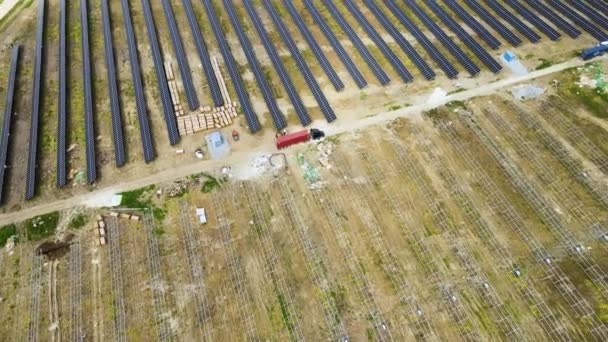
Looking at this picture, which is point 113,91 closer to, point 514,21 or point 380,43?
point 380,43

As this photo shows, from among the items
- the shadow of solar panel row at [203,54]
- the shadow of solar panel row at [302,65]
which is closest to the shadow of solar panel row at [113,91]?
the shadow of solar panel row at [203,54]

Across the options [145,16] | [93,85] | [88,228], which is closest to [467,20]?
[145,16]

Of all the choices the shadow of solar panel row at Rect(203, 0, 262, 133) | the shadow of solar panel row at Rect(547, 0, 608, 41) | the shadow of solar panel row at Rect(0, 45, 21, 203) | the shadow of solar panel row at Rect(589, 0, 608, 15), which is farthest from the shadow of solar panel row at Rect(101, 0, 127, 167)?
the shadow of solar panel row at Rect(589, 0, 608, 15)

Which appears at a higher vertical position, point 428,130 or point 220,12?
point 220,12

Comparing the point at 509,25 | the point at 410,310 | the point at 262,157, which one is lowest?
the point at 410,310

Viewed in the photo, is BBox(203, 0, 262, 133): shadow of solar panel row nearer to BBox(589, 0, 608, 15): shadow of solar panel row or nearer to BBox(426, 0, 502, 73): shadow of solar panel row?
BBox(426, 0, 502, 73): shadow of solar panel row

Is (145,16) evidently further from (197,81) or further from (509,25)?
(509,25)

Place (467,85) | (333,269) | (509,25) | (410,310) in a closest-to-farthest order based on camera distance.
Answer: (410,310) → (333,269) → (467,85) → (509,25)

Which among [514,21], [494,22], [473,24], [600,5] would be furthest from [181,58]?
[600,5]
